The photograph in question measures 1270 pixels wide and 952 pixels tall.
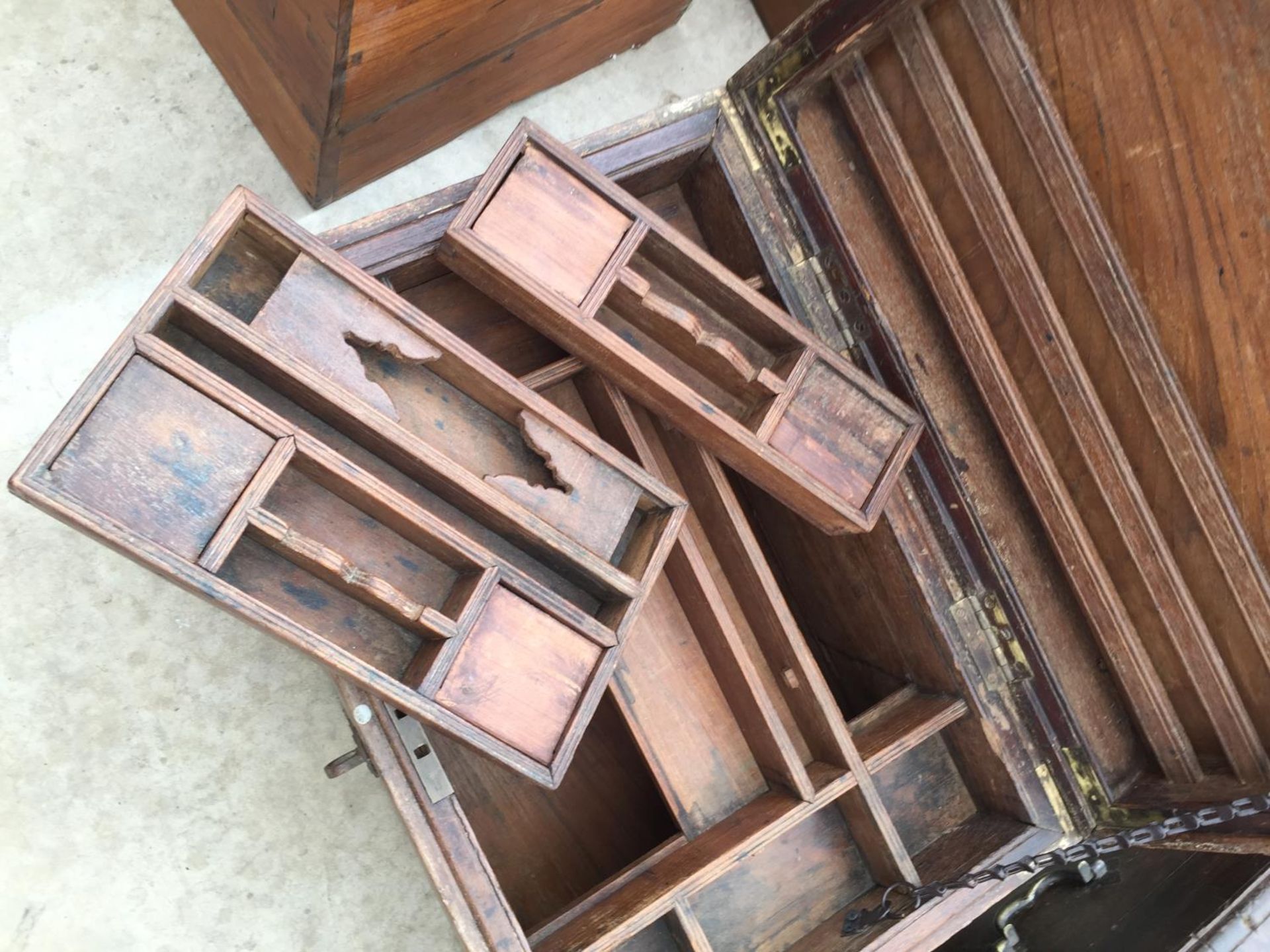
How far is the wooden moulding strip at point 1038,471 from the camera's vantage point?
1950 mm

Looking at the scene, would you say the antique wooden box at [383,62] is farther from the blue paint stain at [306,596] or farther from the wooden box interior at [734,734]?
the blue paint stain at [306,596]

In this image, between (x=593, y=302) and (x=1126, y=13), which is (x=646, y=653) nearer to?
(x=593, y=302)

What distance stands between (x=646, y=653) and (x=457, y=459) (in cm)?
73

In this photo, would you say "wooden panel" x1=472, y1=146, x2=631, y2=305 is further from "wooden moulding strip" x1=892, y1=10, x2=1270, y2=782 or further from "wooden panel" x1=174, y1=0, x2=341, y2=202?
"wooden moulding strip" x1=892, y1=10, x2=1270, y2=782

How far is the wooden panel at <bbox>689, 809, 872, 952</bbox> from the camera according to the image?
212 centimetres

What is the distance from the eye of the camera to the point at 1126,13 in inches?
64.2

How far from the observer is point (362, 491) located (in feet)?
5.44

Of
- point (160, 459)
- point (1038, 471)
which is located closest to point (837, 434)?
point (1038, 471)

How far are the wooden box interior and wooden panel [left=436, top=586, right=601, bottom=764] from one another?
1.21ft

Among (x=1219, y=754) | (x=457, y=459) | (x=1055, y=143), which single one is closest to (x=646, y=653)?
(x=457, y=459)

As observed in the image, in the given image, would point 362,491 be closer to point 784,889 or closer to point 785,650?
point 785,650

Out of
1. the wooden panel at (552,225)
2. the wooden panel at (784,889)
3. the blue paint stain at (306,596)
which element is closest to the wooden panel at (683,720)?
the wooden panel at (784,889)

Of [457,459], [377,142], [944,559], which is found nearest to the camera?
[457,459]

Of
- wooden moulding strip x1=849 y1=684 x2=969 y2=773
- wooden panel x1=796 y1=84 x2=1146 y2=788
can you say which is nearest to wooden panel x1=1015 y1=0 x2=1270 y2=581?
wooden panel x1=796 y1=84 x2=1146 y2=788
